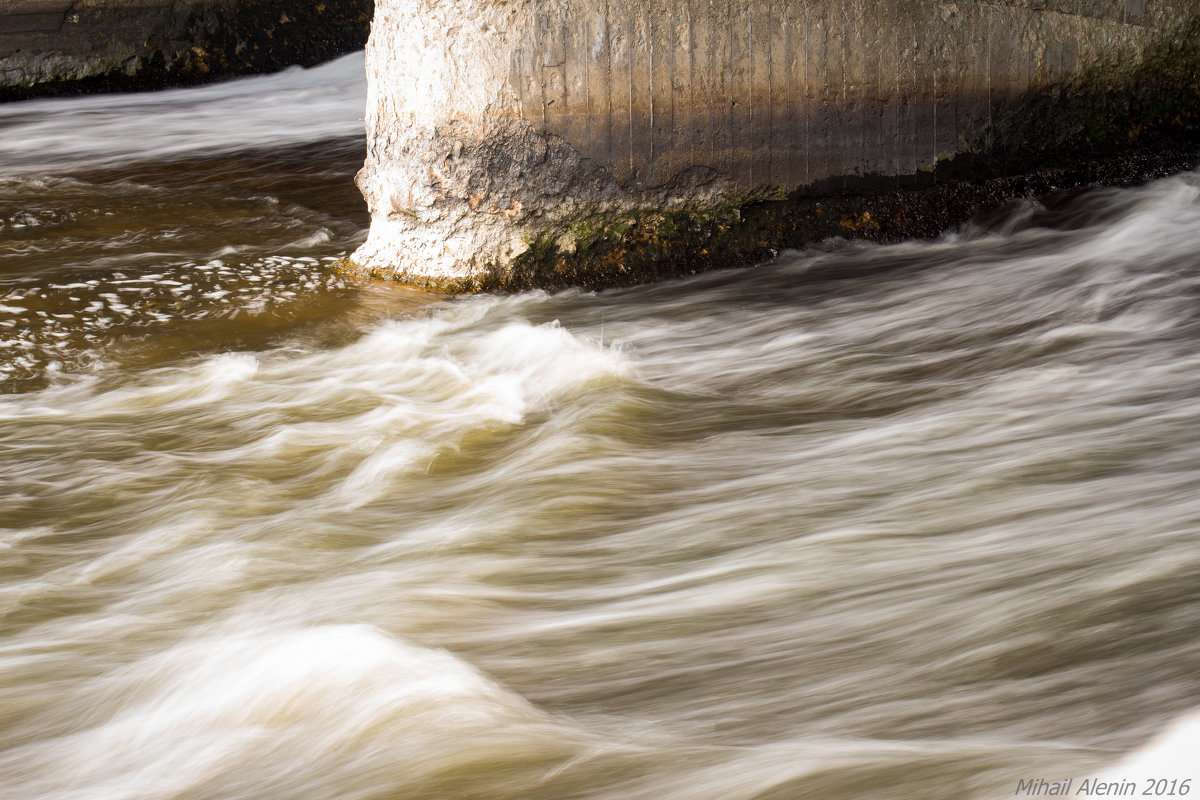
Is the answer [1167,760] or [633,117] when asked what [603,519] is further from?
[633,117]

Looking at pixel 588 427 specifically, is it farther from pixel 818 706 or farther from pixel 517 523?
pixel 818 706

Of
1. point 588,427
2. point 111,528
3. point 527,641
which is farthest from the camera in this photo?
point 588,427

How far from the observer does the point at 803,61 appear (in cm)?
445

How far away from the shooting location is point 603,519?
9.52 ft

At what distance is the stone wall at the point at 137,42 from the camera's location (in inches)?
342

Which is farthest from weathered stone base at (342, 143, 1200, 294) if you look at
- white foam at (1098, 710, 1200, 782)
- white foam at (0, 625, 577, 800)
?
white foam at (1098, 710, 1200, 782)

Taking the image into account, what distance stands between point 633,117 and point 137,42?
6.08 metres

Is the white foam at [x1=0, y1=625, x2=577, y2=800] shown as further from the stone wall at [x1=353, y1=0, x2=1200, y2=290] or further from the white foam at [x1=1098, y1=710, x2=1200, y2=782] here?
the stone wall at [x1=353, y1=0, x2=1200, y2=290]

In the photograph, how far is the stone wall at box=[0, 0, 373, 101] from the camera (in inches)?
342

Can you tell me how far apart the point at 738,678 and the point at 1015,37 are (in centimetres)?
364

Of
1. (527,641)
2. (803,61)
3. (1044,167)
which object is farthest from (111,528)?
(1044,167)

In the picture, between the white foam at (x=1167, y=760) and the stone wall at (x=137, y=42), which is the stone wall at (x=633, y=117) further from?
the stone wall at (x=137, y=42)

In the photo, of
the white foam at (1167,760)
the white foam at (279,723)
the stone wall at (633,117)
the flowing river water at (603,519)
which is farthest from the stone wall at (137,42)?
the white foam at (1167,760)

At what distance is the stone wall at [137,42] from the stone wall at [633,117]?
17.4ft
